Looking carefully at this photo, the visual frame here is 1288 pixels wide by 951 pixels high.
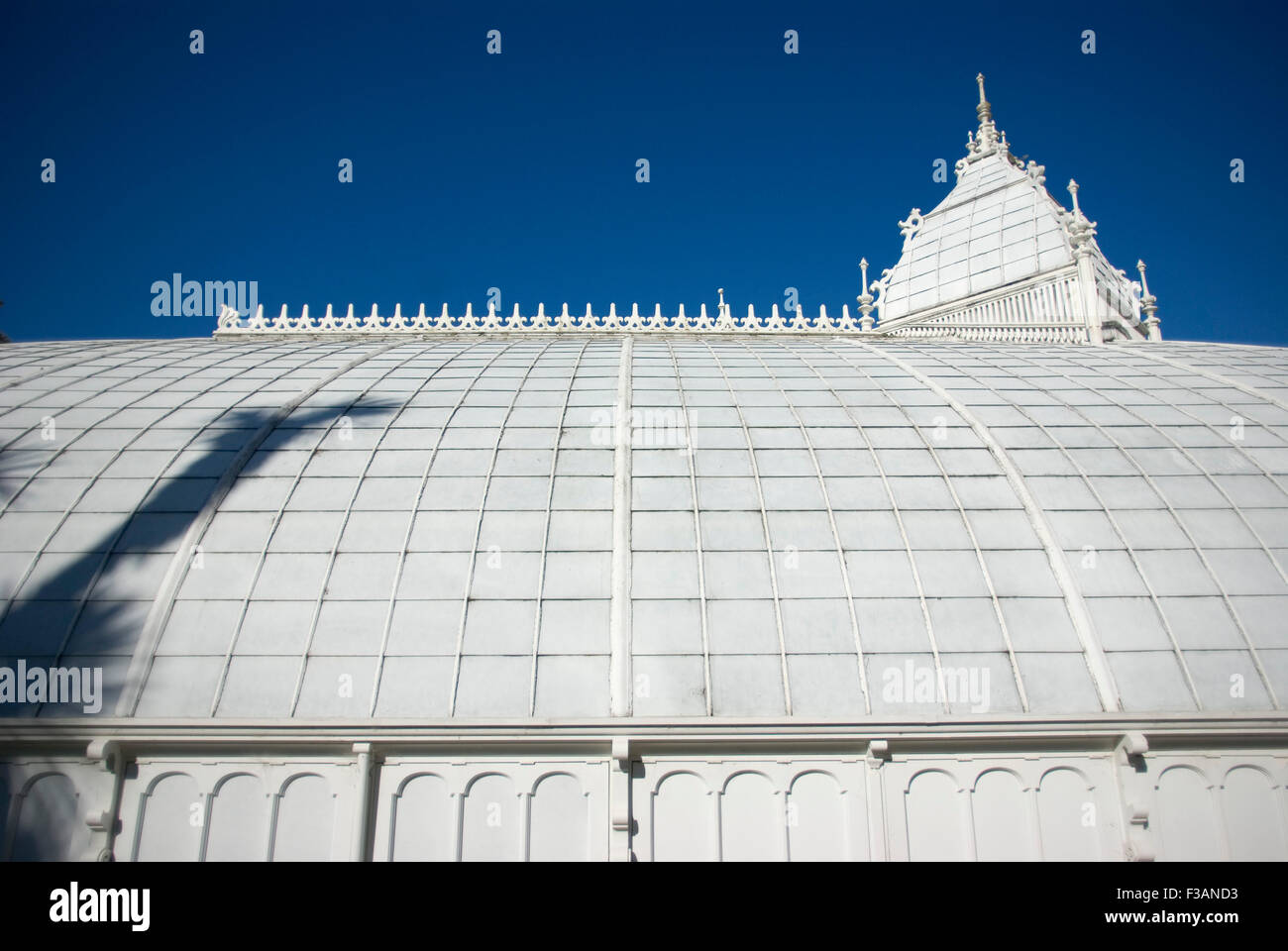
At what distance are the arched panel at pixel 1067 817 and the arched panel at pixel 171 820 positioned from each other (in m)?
11.3

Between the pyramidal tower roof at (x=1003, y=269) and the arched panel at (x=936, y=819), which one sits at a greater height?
the pyramidal tower roof at (x=1003, y=269)

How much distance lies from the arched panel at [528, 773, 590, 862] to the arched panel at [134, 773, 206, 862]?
4.42 m

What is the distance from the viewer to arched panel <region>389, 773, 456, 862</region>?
37.7ft

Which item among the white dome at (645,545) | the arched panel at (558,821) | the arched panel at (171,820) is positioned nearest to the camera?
the arched panel at (171,820)

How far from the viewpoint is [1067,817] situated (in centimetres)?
1180

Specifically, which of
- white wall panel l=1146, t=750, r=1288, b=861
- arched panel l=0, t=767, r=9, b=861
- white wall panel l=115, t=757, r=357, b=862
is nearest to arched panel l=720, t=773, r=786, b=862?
white wall panel l=115, t=757, r=357, b=862

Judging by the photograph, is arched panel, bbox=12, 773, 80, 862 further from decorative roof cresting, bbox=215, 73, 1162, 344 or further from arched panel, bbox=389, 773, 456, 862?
decorative roof cresting, bbox=215, 73, 1162, 344

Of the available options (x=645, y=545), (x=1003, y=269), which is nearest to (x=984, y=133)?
(x=1003, y=269)

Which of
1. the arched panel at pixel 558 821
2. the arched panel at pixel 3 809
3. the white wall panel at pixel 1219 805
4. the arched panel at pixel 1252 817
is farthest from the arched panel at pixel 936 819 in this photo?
the arched panel at pixel 3 809

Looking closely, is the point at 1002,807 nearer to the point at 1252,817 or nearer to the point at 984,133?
the point at 1252,817

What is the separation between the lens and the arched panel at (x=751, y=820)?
11547 mm

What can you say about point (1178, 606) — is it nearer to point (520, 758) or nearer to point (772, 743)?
point (772, 743)

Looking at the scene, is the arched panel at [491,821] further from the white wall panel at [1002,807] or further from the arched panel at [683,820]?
the white wall panel at [1002,807]
